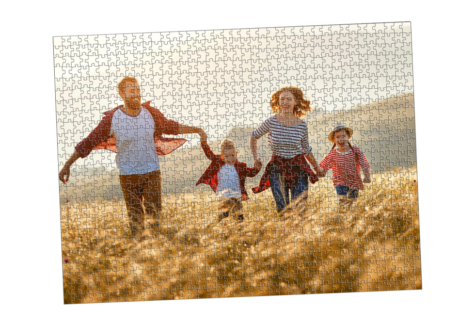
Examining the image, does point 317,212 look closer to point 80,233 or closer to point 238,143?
point 238,143

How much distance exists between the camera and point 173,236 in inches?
312

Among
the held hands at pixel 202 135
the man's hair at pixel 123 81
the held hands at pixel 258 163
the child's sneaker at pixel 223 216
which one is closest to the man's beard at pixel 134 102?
the man's hair at pixel 123 81

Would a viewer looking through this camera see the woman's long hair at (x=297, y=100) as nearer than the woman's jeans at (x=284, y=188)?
Yes

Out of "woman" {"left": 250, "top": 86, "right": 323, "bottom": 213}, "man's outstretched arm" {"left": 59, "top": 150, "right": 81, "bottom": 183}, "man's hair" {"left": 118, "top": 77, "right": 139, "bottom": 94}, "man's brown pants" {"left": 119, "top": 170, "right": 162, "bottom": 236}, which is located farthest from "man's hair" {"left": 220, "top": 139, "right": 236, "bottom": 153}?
"man's outstretched arm" {"left": 59, "top": 150, "right": 81, "bottom": 183}

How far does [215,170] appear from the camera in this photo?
7949 millimetres

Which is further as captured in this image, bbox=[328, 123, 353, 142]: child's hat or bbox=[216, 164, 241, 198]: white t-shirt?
bbox=[216, 164, 241, 198]: white t-shirt

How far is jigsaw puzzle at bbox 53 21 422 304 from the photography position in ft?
25.7

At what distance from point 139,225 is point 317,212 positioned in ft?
8.06

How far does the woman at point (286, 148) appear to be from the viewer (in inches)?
→ 311

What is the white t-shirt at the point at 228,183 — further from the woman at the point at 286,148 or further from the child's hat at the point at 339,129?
the child's hat at the point at 339,129

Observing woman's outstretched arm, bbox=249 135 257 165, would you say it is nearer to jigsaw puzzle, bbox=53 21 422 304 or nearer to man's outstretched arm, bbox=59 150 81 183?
jigsaw puzzle, bbox=53 21 422 304

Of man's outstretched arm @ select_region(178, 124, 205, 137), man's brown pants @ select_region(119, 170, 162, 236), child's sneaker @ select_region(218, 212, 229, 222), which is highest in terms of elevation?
man's outstretched arm @ select_region(178, 124, 205, 137)

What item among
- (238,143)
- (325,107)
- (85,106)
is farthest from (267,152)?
(85,106)

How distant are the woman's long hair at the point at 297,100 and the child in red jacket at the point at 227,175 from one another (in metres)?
0.78
